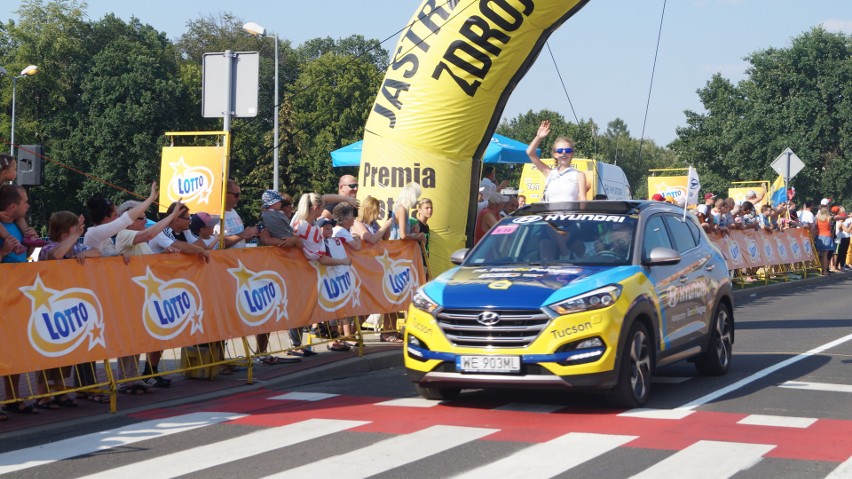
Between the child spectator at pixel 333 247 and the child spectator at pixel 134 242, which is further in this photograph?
the child spectator at pixel 333 247

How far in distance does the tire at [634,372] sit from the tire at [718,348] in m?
1.89

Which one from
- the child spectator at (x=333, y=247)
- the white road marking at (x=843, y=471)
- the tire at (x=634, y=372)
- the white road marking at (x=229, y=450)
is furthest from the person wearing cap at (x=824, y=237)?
the white road marking at (x=843, y=471)

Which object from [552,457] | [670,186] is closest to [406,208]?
[552,457]


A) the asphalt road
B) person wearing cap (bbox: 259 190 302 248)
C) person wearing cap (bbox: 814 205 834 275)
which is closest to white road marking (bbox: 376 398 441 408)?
the asphalt road

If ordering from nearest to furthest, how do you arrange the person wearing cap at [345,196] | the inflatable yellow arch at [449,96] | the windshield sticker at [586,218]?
the windshield sticker at [586,218], the person wearing cap at [345,196], the inflatable yellow arch at [449,96]

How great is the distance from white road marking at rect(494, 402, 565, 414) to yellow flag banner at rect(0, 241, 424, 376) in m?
2.98

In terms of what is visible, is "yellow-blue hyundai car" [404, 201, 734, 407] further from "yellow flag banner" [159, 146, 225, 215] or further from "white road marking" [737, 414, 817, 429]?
"yellow flag banner" [159, 146, 225, 215]

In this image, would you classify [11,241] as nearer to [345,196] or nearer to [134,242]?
[134,242]

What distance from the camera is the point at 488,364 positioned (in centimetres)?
912

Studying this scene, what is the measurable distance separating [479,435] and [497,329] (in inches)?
40.6

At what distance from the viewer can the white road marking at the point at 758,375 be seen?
10016 millimetres

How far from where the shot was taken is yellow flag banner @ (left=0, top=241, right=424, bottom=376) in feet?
29.6

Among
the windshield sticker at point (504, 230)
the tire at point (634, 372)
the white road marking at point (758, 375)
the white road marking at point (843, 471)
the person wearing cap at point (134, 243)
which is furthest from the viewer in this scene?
the windshield sticker at point (504, 230)

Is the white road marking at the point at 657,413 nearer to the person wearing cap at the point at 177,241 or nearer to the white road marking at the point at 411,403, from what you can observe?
the white road marking at the point at 411,403
